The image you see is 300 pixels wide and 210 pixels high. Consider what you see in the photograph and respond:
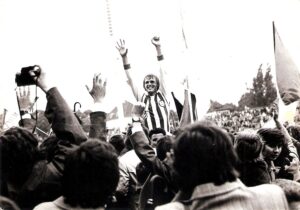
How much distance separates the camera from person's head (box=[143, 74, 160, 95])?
3576 millimetres

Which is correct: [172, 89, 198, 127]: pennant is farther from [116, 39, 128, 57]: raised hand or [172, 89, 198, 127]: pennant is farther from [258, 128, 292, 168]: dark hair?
[258, 128, 292, 168]: dark hair

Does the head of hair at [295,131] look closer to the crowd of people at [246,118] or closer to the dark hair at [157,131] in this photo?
the dark hair at [157,131]

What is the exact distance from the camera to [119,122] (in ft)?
12.4

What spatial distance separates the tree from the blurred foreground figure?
414 centimetres

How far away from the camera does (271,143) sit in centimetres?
275

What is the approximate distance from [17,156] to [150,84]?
188cm

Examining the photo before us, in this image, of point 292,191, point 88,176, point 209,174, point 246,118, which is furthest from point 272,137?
point 246,118

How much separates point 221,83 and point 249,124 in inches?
47.3

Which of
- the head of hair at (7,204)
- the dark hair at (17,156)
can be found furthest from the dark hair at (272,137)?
the head of hair at (7,204)

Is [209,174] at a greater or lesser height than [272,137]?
greater

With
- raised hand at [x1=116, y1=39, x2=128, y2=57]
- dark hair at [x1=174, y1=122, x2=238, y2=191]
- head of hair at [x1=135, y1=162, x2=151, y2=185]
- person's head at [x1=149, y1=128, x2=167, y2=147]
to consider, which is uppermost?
raised hand at [x1=116, y1=39, x2=128, y2=57]

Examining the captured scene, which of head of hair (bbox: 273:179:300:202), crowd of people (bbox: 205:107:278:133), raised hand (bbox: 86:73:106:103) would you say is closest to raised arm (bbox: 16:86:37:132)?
raised hand (bbox: 86:73:106:103)

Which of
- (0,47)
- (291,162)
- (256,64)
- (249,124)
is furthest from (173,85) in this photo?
(249,124)

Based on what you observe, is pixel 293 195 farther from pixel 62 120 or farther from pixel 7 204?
pixel 7 204
